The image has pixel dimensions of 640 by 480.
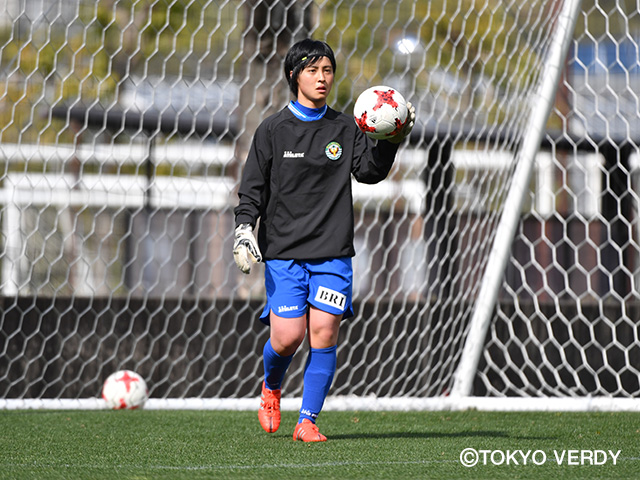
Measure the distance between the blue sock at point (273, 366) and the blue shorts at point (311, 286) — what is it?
8.2 inches

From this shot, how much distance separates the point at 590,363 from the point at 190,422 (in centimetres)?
270

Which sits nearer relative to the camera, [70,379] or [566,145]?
[70,379]

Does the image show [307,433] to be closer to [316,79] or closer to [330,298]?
[330,298]

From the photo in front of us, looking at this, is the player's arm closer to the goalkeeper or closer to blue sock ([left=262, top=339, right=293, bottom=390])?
the goalkeeper

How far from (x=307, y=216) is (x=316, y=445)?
889mm

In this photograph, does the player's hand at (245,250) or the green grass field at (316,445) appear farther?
the player's hand at (245,250)

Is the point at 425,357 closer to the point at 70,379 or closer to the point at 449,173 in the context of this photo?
the point at 449,173

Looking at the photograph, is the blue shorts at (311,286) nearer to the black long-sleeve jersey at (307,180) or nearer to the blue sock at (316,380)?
the black long-sleeve jersey at (307,180)

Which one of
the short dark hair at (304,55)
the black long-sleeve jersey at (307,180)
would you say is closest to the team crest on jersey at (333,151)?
A: the black long-sleeve jersey at (307,180)

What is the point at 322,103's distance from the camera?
145 inches

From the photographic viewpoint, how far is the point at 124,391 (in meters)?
5.01

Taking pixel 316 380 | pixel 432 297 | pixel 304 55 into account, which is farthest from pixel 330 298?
pixel 432 297

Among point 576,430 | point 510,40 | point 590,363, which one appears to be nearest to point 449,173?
point 510,40

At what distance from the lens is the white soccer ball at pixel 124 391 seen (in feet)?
16.4
